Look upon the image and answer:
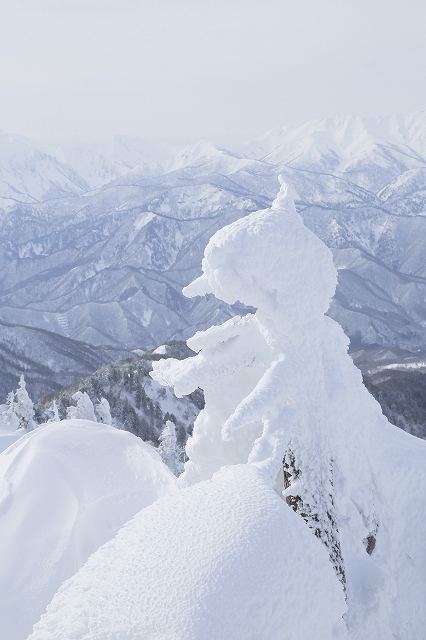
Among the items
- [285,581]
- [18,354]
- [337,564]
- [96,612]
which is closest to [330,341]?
[337,564]

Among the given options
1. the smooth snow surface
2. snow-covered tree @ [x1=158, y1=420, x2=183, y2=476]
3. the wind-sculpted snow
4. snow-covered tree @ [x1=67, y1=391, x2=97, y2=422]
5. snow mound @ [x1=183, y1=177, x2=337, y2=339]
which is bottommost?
snow-covered tree @ [x1=158, y1=420, x2=183, y2=476]

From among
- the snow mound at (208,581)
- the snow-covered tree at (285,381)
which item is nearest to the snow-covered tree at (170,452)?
the snow-covered tree at (285,381)

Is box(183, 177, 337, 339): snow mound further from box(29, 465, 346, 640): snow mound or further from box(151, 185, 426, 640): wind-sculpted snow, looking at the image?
box(29, 465, 346, 640): snow mound

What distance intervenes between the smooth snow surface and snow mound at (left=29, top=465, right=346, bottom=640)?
2788mm

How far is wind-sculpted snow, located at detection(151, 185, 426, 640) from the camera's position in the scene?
6949 millimetres

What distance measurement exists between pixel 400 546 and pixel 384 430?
158 cm

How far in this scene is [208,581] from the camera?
5.06m

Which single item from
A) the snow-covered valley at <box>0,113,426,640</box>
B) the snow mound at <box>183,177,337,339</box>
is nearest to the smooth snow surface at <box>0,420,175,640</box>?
the snow-covered valley at <box>0,113,426,640</box>

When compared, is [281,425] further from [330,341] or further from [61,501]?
[61,501]

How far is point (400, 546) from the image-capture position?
7750mm

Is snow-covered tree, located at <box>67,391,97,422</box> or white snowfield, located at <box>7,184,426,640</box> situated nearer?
white snowfield, located at <box>7,184,426,640</box>

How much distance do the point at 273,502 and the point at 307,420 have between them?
1.81 meters

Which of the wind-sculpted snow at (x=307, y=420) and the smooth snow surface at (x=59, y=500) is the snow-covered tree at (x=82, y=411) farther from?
the wind-sculpted snow at (x=307, y=420)

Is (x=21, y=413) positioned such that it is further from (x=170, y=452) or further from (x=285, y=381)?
(x=285, y=381)
